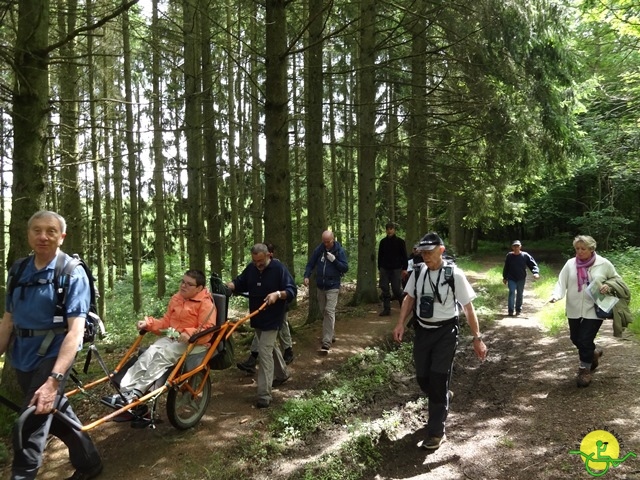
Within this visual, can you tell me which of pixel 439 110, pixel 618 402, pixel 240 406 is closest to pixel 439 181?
→ pixel 439 110

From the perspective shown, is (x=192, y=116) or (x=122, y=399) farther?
(x=192, y=116)

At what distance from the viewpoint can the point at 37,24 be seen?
16.7ft

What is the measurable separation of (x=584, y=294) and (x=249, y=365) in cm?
481

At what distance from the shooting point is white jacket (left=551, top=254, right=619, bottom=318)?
5.81 m

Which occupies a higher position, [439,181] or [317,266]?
[439,181]

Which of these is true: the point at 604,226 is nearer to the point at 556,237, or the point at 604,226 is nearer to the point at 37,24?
the point at 556,237

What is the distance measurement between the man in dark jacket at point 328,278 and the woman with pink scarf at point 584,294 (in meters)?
3.39

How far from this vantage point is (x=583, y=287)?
19.3 ft

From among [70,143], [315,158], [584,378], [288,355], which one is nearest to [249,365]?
[288,355]

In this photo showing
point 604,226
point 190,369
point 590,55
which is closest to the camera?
point 190,369

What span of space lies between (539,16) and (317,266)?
7.25 metres

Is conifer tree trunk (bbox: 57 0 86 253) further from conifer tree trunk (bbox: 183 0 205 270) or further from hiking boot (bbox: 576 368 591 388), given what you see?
hiking boot (bbox: 576 368 591 388)

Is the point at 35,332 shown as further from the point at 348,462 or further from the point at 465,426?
the point at 465,426

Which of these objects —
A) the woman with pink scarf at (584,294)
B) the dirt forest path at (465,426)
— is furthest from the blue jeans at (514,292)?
the woman with pink scarf at (584,294)
